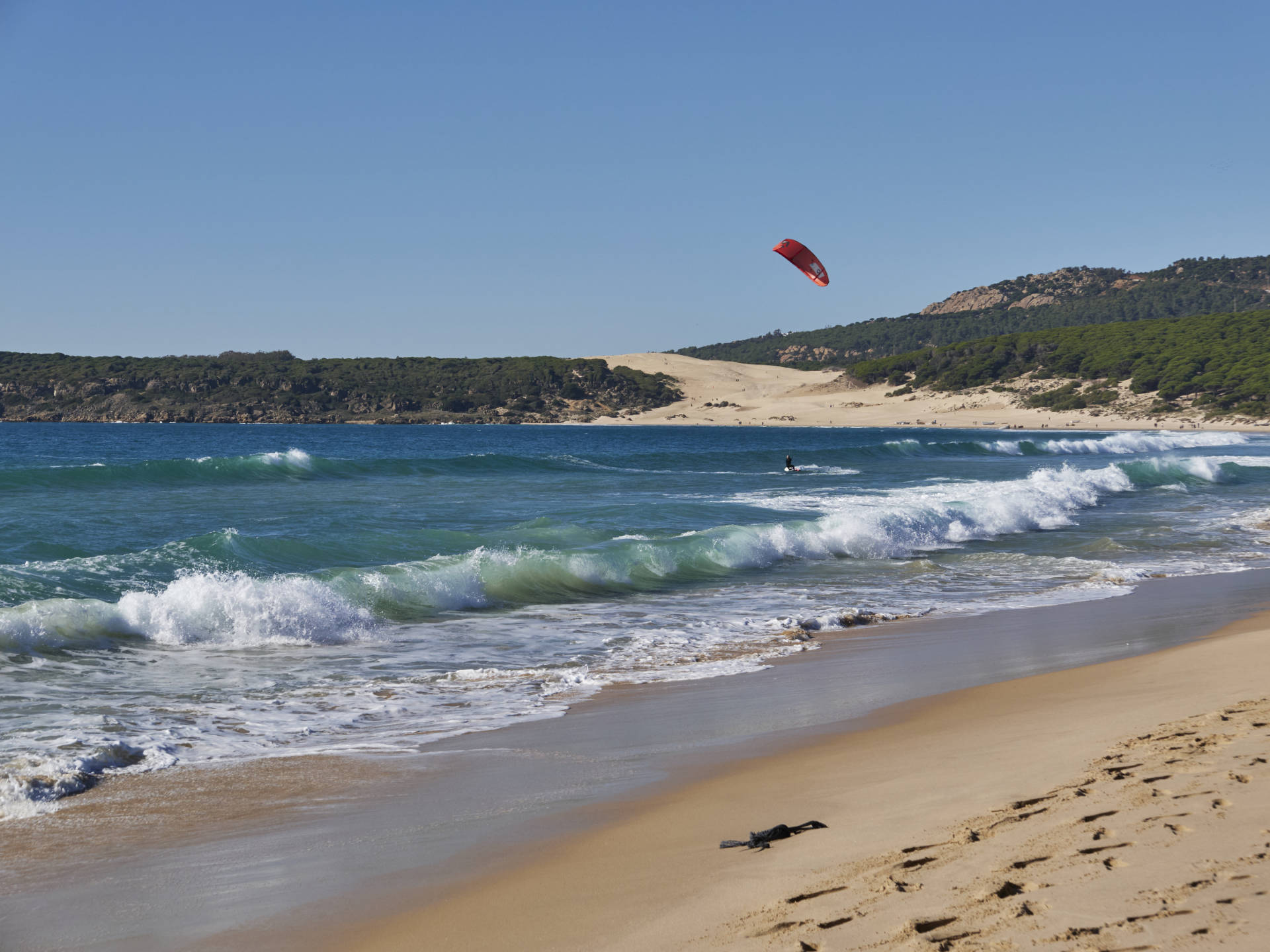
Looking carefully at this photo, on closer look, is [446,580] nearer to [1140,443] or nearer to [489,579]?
[489,579]

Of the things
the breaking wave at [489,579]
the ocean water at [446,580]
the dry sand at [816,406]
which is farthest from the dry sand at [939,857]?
the dry sand at [816,406]

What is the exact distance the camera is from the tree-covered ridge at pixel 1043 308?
146375 millimetres

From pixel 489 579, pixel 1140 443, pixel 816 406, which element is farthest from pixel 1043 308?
pixel 489 579

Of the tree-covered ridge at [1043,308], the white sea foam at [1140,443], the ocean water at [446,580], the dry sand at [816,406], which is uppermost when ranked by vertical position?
the tree-covered ridge at [1043,308]

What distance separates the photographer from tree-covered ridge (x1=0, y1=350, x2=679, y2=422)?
11306cm

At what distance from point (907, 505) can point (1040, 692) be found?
1368 cm

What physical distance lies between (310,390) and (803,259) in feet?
324

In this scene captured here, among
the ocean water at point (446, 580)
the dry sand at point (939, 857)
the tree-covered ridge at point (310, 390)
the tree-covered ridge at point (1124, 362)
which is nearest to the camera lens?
the dry sand at point (939, 857)

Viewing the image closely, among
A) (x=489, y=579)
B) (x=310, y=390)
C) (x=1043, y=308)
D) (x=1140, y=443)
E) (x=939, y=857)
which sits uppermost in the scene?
(x=1043, y=308)

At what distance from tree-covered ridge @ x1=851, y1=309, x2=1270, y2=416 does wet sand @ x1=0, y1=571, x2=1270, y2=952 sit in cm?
8301

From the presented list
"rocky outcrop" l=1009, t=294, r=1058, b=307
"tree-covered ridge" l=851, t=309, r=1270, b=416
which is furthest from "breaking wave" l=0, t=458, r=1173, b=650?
"rocky outcrop" l=1009, t=294, r=1058, b=307

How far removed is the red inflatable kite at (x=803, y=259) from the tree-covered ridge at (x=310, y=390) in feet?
271

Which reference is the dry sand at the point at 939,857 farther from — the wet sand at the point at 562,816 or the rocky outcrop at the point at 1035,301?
the rocky outcrop at the point at 1035,301

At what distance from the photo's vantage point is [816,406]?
372 ft
